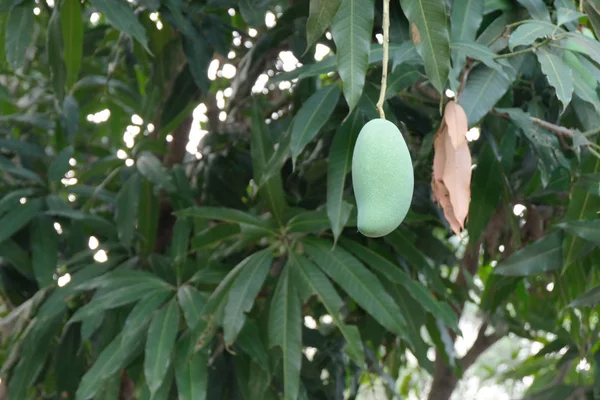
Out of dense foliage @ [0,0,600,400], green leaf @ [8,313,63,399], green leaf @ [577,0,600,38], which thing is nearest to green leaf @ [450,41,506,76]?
dense foliage @ [0,0,600,400]

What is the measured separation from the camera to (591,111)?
2.79 ft

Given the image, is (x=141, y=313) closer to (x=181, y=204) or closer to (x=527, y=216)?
(x=181, y=204)

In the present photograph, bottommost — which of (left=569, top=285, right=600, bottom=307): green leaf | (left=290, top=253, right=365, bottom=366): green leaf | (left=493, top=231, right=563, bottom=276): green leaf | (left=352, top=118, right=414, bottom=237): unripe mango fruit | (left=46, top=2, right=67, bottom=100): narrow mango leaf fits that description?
(left=352, top=118, right=414, bottom=237): unripe mango fruit

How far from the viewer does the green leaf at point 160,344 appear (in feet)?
3.00

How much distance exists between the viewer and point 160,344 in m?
0.95

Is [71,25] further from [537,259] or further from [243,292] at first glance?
[537,259]

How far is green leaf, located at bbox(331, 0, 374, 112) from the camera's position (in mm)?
559

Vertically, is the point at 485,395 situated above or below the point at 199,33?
above

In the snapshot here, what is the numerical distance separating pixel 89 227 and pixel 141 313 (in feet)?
1.46

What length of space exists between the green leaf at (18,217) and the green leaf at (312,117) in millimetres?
587

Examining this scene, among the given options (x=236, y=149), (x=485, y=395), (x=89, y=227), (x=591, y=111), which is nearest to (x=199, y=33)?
(x=236, y=149)

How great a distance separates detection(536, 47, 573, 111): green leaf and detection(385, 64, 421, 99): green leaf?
14 centimetres

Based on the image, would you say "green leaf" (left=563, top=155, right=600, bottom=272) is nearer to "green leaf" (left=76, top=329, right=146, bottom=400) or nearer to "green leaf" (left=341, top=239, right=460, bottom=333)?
"green leaf" (left=341, top=239, right=460, bottom=333)

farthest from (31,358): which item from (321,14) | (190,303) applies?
(321,14)
